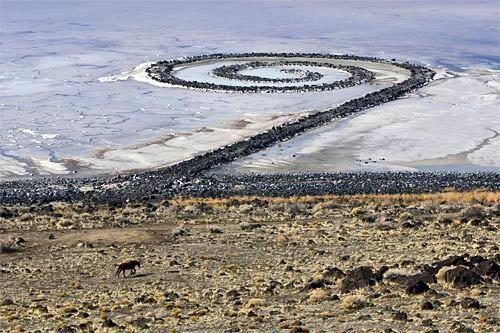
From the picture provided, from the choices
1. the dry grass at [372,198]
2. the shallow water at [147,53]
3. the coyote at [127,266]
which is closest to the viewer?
the coyote at [127,266]

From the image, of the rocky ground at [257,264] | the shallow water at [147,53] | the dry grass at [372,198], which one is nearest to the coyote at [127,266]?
the rocky ground at [257,264]

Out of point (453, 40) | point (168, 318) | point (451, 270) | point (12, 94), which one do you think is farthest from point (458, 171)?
point (453, 40)

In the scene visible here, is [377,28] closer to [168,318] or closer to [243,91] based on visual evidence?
[243,91]

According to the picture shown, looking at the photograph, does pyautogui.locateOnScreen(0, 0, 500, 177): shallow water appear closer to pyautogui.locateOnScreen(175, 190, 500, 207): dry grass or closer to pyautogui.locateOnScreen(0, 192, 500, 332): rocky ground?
pyautogui.locateOnScreen(175, 190, 500, 207): dry grass

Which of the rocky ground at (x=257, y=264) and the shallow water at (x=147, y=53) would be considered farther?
the shallow water at (x=147, y=53)

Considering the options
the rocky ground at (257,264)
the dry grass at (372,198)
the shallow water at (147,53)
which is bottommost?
the shallow water at (147,53)

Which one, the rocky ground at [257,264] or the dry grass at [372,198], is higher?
the rocky ground at [257,264]

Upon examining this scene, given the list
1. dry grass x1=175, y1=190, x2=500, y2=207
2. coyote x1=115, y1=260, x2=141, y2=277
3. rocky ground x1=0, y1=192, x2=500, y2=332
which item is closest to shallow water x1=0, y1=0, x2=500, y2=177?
dry grass x1=175, y1=190, x2=500, y2=207

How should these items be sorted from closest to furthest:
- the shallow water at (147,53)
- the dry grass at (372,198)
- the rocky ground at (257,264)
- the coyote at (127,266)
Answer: the rocky ground at (257,264) → the coyote at (127,266) → the dry grass at (372,198) → the shallow water at (147,53)

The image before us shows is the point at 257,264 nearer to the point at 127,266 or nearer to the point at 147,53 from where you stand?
the point at 127,266

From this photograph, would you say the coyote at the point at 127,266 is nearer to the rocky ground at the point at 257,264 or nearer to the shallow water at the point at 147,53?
the rocky ground at the point at 257,264
